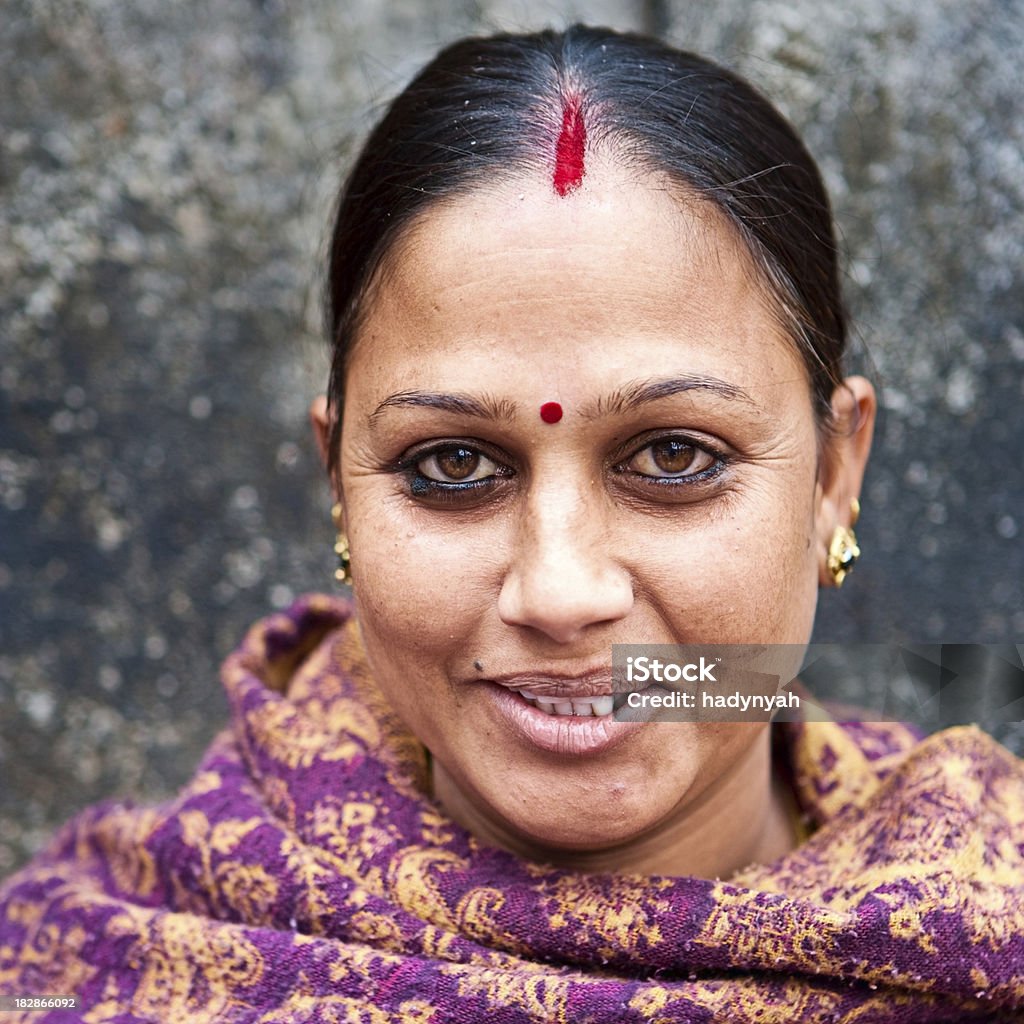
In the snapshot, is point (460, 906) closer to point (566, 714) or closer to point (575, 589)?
point (566, 714)

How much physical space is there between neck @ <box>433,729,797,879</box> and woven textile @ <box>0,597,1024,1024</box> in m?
0.07

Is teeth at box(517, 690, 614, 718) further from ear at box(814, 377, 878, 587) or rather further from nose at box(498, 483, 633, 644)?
ear at box(814, 377, 878, 587)

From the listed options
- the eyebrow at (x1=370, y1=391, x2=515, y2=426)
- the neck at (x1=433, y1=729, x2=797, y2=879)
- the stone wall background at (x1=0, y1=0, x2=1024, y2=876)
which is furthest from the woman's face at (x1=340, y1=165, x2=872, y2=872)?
the stone wall background at (x1=0, y1=0, x2=1024, y2=876)

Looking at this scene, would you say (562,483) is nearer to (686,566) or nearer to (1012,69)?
(686,566)

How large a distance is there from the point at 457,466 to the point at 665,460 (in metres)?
0.32

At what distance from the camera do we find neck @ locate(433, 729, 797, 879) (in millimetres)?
1893

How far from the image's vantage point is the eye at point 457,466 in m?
1.73

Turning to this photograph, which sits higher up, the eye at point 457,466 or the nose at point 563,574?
the eye at point 457,466

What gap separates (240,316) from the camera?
281 cm

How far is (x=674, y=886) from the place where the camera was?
1.75m

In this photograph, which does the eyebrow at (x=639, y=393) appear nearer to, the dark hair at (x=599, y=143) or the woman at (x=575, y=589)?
the woman at (x=575, y=589)

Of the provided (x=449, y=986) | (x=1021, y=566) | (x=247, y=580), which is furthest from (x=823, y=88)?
(x=449, y=986)

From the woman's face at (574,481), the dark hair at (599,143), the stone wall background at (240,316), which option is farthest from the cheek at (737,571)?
the stone wall background at (240,316)

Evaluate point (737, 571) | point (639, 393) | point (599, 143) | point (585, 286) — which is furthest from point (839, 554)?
point (599, 143)
